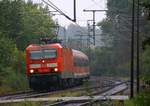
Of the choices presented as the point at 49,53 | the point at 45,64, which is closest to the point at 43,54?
the point at 49,53

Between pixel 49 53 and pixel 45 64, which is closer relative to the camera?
pixel 45 64

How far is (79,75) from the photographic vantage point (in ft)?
166

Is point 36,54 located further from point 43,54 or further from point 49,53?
point 49,53

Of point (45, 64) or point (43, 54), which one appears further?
point (43, 54)

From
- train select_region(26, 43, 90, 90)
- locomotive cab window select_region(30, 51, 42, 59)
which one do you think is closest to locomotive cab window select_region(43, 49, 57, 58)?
train select_region(26, 43, 90, 90)

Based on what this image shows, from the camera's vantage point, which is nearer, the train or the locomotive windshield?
the train

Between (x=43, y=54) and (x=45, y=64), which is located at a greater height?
(x=43, y=54)

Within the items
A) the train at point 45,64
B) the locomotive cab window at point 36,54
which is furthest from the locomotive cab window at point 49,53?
the locomotive cab window at point 36,54

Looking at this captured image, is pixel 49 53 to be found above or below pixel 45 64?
above

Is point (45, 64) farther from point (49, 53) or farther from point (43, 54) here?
point (49, 53)

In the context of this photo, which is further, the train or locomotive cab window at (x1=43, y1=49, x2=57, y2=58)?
locomotive cab window at (x1=43, y1=49, x2=57, y2=58)

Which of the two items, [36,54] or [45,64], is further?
[36,54]

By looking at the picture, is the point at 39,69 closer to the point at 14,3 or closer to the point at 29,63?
the point at 29,63

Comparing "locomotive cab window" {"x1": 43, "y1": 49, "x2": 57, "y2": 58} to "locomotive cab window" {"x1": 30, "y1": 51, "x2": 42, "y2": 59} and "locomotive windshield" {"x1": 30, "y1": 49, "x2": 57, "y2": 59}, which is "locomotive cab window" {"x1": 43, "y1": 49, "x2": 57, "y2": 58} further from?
"locomotive cab window" {"x1": 30, "y1": 51, "x2": 42, "y2": 59}
